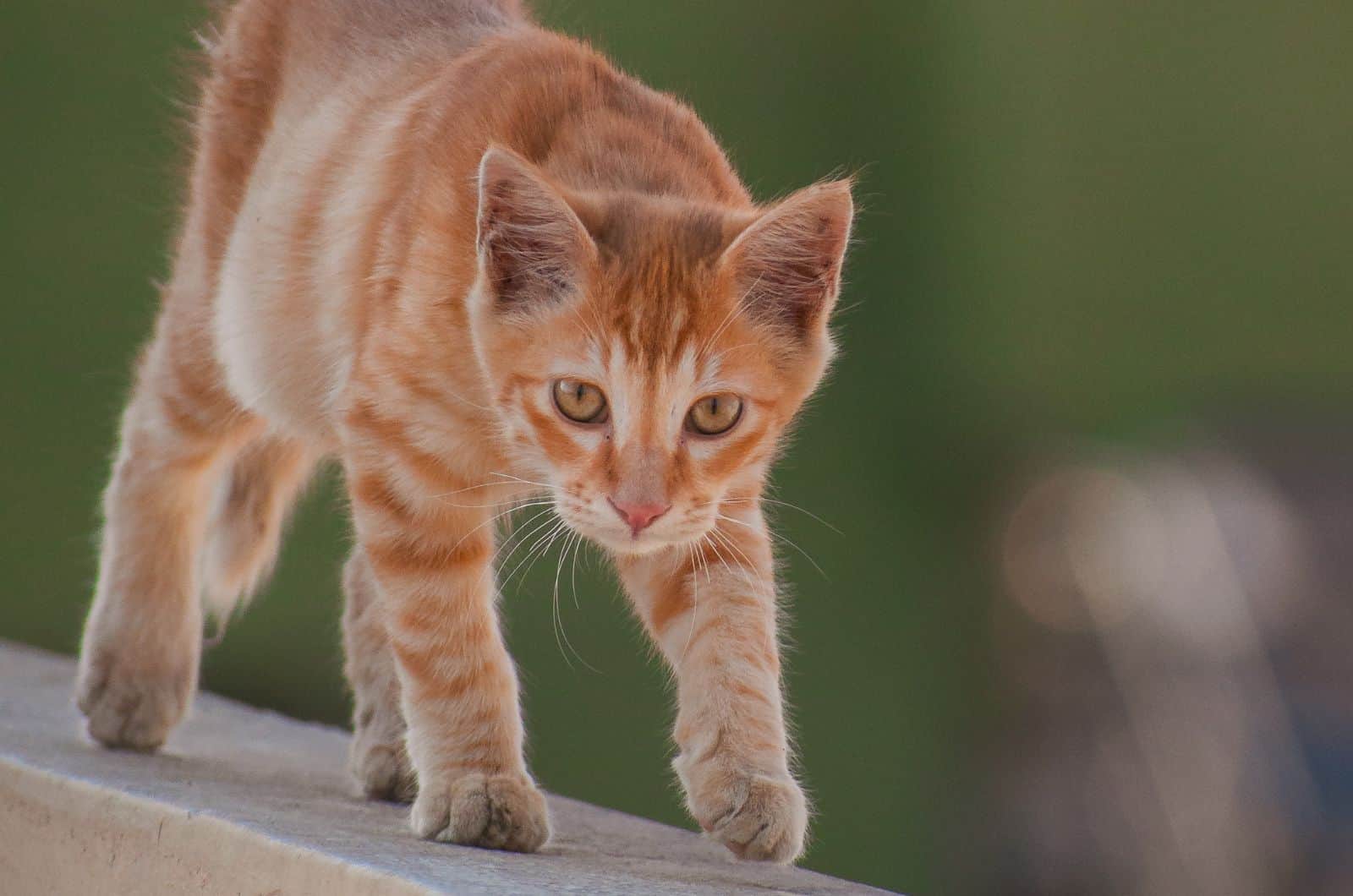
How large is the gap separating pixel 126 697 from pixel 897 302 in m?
3.30

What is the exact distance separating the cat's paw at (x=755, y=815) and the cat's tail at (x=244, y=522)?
1.30m

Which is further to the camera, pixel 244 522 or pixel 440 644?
pixel 244 522

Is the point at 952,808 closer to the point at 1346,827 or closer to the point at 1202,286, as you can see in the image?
the point at 1346,827

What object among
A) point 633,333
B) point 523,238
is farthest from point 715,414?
point 523,238

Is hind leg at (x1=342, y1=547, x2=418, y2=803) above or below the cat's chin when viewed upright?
below

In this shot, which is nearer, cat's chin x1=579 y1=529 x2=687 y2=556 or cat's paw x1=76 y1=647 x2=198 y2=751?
cat's chin x1=579 y1=529 x2=687 y2=556

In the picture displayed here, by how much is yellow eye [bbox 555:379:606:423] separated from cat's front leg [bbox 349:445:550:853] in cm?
22

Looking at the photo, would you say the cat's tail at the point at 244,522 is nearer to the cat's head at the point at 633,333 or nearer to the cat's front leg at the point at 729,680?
the cat's front leg at the point at 729,680

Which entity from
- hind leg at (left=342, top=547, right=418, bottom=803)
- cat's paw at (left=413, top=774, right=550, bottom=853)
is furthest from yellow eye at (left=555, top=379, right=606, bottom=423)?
hind leg at (left=342, top=547, right=418, bottom=803)

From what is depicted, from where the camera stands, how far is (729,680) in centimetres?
223

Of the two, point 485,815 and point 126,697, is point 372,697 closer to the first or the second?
point 126,697

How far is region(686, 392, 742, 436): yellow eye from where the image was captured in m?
2.10

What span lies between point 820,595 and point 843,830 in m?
0.72

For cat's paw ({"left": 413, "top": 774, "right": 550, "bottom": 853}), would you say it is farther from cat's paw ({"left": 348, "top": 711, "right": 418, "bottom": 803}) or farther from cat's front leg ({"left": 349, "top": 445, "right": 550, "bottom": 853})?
cat's paw ({"left": 348, "top": 711, "right": 418, "bottom": 803})
